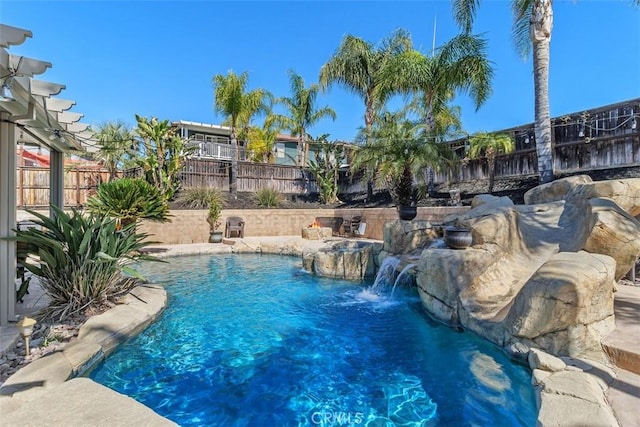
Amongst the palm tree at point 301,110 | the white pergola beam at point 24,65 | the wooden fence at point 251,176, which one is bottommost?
the white pergola beam at point 24,65

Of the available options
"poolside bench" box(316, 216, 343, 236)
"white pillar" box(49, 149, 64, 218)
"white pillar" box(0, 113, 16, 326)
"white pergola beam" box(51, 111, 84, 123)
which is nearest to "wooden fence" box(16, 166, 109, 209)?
"white pillar" box(49, 149, 64, 218)

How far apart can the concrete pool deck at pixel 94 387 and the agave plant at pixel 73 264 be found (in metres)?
0.45

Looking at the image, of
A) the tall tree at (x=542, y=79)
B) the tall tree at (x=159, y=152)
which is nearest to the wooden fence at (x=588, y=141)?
the tall tree at (x=542, y=79)

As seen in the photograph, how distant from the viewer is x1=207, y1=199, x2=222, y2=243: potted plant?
45.0ft

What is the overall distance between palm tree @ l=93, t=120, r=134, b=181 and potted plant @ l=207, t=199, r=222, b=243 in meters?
6.09

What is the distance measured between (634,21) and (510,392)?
10556mm

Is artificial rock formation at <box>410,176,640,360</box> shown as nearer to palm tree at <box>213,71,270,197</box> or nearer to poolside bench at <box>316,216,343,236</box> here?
poolside bench at <box>316,216,343,236</box>

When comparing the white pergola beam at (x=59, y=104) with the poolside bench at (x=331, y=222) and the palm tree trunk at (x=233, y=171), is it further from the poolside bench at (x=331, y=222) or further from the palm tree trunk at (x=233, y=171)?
the palm tree trunk at (x=233, y=171)

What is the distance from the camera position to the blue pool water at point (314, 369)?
117 inches

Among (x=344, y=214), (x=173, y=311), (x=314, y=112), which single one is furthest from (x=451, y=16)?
(x=173, y=311)

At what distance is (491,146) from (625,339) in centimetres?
858

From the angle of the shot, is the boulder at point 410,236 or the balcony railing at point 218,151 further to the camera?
the balcony railing at point 218,151

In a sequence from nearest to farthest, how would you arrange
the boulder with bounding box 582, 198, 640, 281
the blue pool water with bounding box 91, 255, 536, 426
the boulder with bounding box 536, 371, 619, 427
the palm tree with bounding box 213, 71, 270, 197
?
1. the boulder with bounding box 536, 371, 619, 427
2. the blue pool water with bounding box 91, 255, 536, 426
3. the boulder with bounding box 582, 198, 640, 281
4. the palm tree with bounding box 213, 71, 270, 197

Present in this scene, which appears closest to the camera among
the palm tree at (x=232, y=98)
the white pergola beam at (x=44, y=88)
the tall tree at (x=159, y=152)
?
the white pergola beam at (x=44, y=88)
